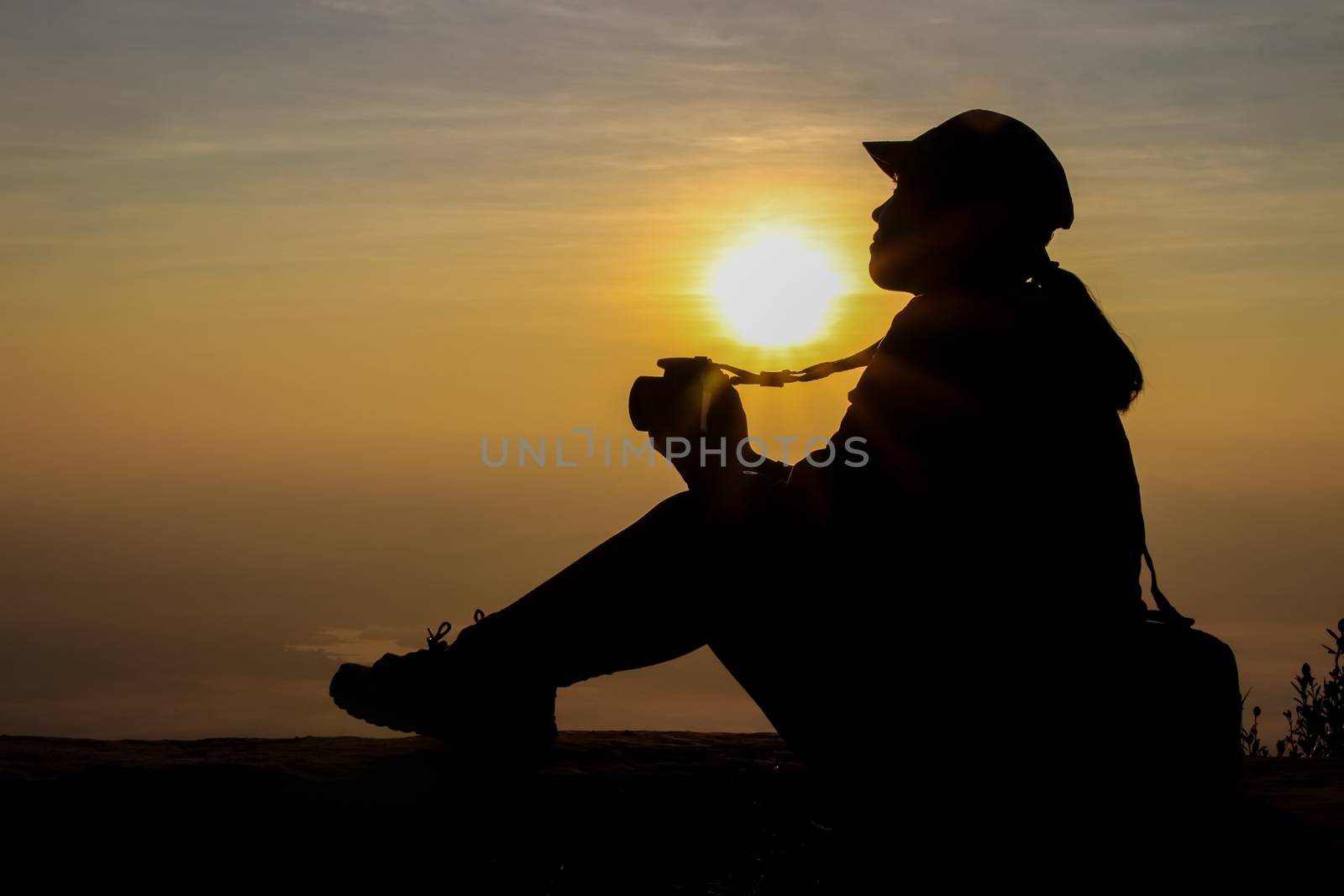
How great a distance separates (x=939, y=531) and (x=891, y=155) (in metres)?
1.17

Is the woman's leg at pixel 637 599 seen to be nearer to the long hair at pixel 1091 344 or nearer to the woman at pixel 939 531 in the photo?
the woman at pixel 939 531

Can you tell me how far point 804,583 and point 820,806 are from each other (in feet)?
6.69

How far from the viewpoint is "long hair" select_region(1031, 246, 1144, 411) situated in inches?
149

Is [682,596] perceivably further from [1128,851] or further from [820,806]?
[820,806]

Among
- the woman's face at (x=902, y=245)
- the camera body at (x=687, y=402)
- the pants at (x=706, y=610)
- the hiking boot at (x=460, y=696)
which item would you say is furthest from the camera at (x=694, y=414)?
the hiking boot at (x=460, y=696)

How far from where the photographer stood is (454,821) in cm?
521

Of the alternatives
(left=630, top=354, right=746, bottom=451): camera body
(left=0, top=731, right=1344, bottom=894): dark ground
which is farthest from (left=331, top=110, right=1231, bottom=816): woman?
(left=0, top=731, right=1344, bottom=894): dark ground

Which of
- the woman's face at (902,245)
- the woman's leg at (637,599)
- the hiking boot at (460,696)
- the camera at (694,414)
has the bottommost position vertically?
the hiking boot at (460,696)

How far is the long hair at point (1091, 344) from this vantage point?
3.79m

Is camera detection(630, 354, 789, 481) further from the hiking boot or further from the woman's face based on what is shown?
the hiking boot

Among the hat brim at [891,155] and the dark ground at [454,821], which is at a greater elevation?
the hat brim at [891,155]

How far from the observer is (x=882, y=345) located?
151 inches

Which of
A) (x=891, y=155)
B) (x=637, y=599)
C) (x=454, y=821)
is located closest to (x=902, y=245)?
(x=891, y=155)

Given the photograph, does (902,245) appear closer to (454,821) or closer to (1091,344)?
(1091,344)
